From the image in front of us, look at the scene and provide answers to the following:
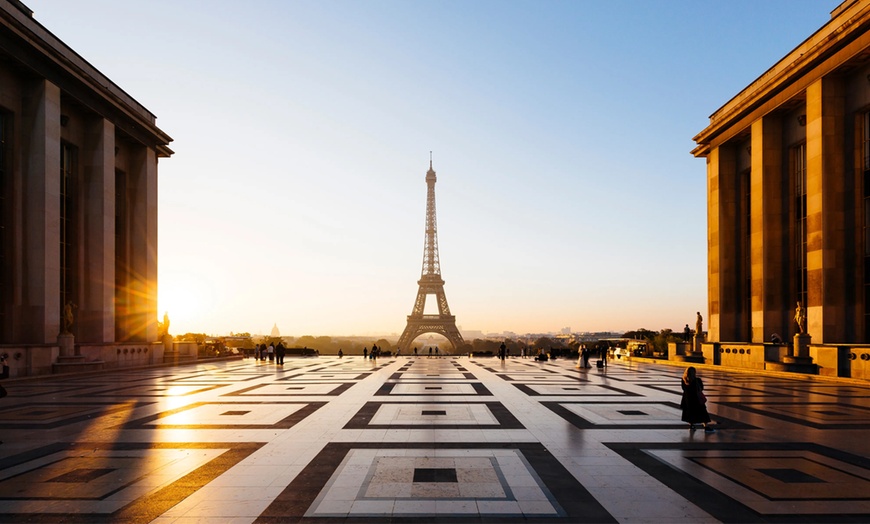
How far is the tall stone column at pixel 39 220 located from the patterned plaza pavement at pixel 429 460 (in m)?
16.6

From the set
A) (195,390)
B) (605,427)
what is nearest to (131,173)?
(195,390)

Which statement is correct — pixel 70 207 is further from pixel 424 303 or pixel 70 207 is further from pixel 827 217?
pixel 424 303

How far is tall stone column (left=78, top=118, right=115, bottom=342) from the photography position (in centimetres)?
4100

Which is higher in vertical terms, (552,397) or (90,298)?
(90,298)

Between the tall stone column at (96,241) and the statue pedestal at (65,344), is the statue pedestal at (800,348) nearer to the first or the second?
the statue pedestal at (65,344)

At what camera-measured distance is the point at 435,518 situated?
280 inches

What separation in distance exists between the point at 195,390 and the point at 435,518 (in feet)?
58.9

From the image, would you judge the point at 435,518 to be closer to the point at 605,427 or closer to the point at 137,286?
the point at 605,427

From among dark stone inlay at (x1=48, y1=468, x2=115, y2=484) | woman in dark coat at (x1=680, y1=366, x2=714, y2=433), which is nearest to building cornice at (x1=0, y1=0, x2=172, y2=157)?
dark stone inlay at (x1=48, y1=468, x2=115, y2=484)

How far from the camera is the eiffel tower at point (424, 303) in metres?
113

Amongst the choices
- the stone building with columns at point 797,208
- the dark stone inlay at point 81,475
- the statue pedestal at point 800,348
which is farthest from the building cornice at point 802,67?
the dark stone inlay at point 81,475

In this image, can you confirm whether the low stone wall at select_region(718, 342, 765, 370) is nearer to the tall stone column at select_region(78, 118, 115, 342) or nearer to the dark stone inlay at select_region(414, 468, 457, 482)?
the dark stone inlay at select_region(414, 468, 457, 482)

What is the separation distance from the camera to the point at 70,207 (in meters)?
40.3

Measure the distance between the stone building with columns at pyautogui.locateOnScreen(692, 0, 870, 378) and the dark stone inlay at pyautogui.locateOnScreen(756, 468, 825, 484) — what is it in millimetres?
22232
